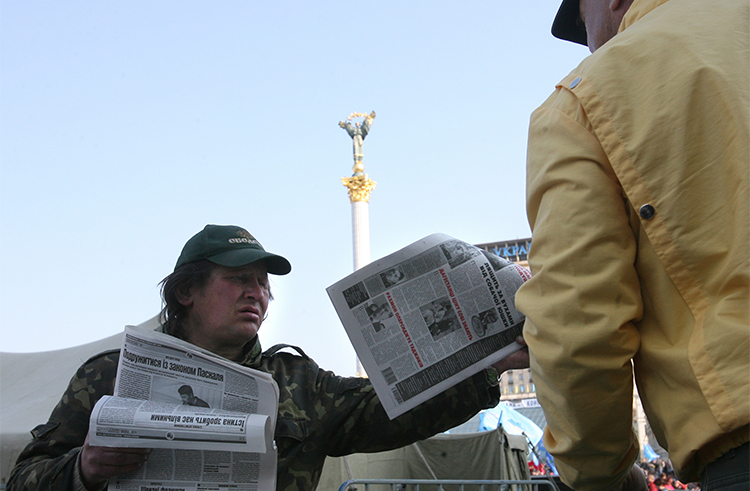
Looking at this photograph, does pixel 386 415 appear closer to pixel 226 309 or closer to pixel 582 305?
pixel 226 309

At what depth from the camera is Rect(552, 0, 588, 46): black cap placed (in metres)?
1.55

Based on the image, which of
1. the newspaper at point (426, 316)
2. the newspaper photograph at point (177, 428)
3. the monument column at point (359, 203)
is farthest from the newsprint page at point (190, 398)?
the monument column at point (359, 203)

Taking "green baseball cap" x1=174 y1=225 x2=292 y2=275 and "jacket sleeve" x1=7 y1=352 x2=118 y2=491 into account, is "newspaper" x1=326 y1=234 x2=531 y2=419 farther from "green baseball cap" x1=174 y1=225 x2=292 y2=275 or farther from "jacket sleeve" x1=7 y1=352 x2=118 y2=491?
"jacket sleeve" x1=7 y1=352 x2=118 y2=491

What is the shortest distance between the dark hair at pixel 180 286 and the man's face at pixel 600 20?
1374mm

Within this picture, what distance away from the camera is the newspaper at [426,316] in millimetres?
1644

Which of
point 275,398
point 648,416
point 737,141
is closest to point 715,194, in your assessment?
point 737,141

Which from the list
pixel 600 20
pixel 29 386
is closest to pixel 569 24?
pixel 600 20

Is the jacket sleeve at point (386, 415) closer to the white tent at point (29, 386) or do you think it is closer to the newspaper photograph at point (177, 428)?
the newspaper photograph at point (177, 428)

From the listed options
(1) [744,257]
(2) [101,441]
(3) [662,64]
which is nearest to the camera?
(1) [744,257]

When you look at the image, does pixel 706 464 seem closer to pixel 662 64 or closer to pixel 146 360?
pixel 662 64

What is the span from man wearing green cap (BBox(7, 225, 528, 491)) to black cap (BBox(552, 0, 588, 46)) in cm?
87

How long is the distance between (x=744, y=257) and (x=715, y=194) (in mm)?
109

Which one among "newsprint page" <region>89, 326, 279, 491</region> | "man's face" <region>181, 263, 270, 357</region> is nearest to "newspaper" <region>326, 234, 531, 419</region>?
"newsprint page" <region>89, 326, 279, 491</region>

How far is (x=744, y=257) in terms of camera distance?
0.89 metres
